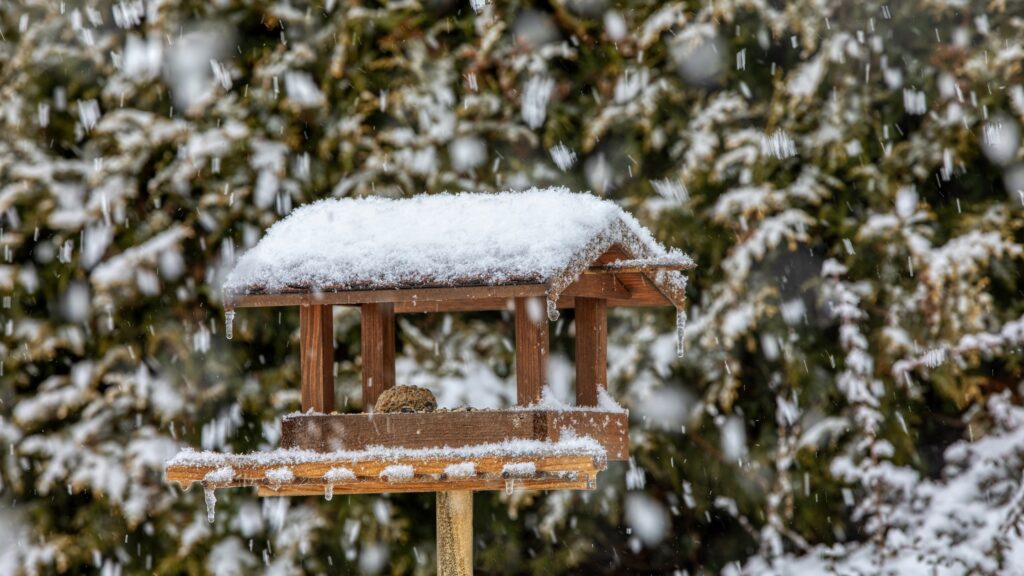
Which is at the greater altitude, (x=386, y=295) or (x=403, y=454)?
(x=386, y=295)

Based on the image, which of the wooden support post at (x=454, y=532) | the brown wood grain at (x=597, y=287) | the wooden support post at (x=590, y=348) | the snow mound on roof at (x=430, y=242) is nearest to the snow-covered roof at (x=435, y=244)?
the snow mound on roof at (x=430, y=242)

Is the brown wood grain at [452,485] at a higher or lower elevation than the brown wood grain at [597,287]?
lower

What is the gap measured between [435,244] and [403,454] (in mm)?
461

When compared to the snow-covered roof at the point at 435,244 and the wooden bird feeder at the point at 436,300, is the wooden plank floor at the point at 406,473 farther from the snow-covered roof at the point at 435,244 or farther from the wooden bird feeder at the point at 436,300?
the snow-covered roof at the point at 435,244

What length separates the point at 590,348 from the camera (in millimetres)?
2904

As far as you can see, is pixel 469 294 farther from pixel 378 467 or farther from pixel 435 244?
pixel 378 467

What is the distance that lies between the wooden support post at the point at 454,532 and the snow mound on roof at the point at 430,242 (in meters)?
0.65

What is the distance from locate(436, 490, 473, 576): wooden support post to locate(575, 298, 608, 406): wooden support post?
0.38m

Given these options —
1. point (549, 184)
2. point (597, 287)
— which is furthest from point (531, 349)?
point (549, 184)

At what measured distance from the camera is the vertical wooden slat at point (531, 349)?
2574mm

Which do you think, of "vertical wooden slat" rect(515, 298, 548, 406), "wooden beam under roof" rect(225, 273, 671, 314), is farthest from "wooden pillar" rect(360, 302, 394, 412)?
"vertical wooden slat" rect(515, 298, 548, 406)

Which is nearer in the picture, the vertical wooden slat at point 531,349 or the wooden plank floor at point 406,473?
the wooden plank floor at point 406,473

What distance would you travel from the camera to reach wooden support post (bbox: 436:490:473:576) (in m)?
2.83

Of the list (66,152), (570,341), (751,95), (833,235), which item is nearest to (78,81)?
(66,152)
